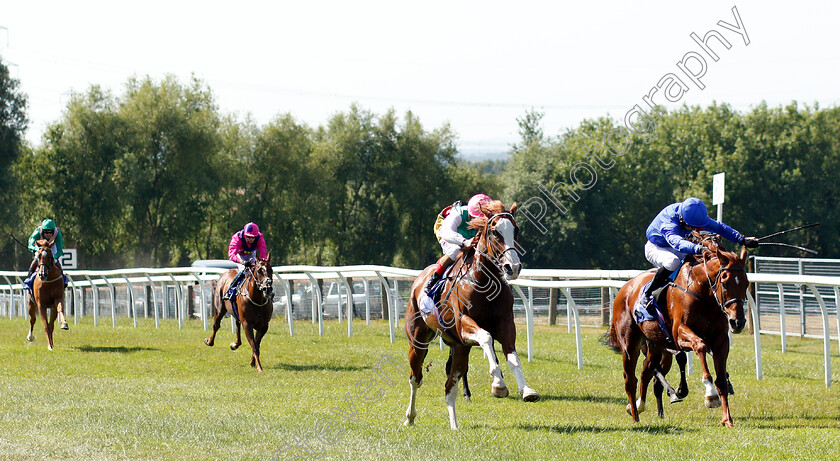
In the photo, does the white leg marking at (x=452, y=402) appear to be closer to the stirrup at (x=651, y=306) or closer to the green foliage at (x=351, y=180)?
the stirrup at (x=651, y=306)

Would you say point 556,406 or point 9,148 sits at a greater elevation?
point 9,148

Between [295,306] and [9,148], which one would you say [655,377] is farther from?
[9,148]

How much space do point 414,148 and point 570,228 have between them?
9491 millimetres

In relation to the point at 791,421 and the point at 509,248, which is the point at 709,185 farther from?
the point at 509,248

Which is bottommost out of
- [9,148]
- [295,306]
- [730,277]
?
[295,306]

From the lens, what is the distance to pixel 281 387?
31.1 ft

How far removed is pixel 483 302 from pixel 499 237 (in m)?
0.56

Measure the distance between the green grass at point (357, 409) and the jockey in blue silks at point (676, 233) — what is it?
4.04ft

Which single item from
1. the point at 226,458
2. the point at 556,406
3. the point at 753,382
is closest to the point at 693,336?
the point at 556,406

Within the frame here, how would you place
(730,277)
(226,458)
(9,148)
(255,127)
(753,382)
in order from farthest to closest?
(255,127), (9,148), (753,382), (730,277), (226,458)

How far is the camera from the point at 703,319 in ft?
22.5

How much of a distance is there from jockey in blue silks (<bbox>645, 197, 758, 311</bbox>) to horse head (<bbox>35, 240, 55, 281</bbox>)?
9.94 m

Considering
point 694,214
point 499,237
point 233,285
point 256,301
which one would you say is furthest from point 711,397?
point 233,285

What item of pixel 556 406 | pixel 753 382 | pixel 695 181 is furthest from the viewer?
pixel 695 181
